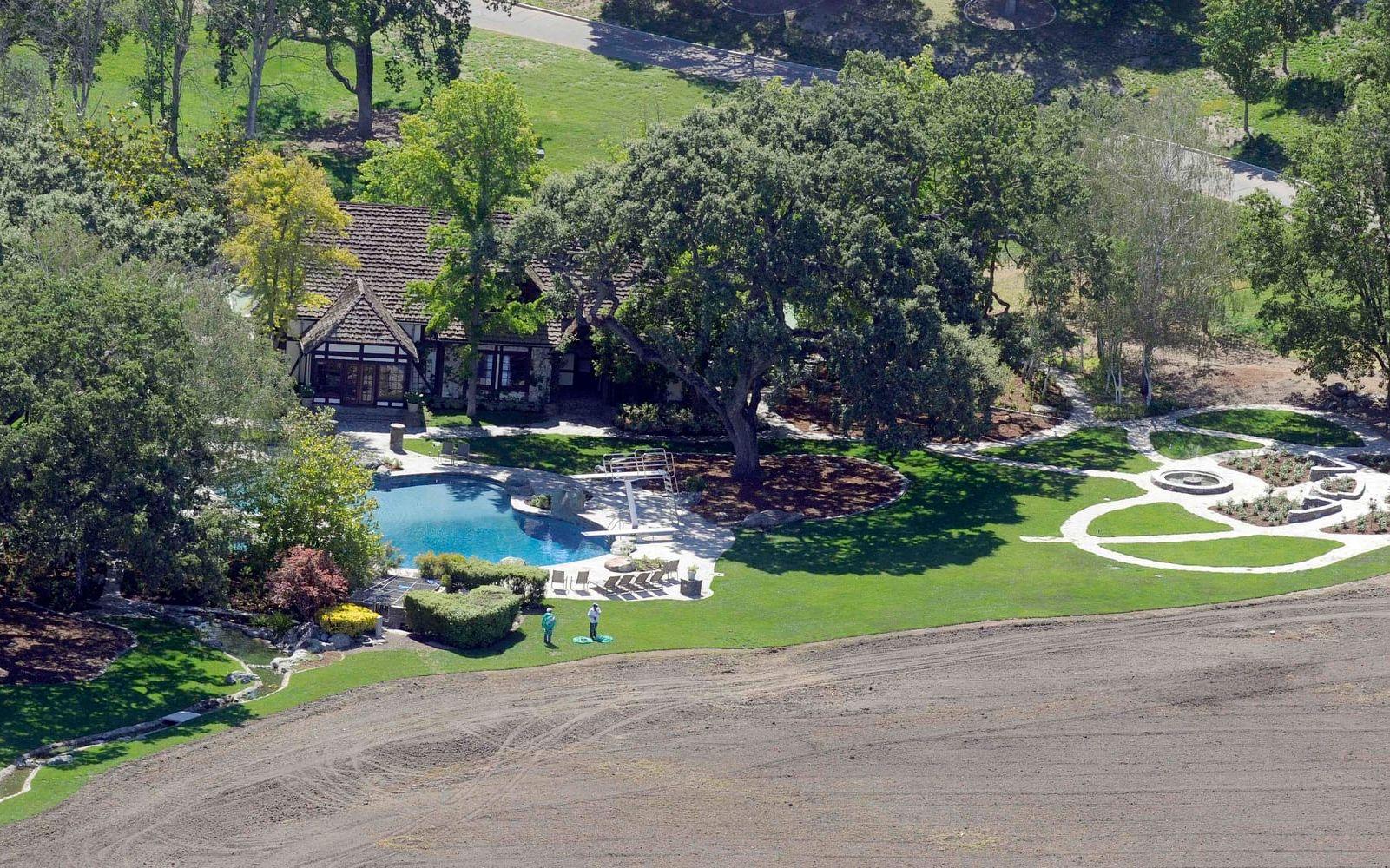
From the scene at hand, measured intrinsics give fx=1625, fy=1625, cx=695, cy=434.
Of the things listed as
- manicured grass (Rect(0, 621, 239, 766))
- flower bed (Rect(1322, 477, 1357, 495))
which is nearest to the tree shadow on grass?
flower bed (Rect(1322, 477, 1357, 495))

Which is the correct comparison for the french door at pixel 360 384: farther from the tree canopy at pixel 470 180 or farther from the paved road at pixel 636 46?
the paved road at pixel 636 46

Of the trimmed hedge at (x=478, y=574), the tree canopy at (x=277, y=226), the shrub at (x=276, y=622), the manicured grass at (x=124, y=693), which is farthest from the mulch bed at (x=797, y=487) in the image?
the manicured grass at (x=124, y=693)

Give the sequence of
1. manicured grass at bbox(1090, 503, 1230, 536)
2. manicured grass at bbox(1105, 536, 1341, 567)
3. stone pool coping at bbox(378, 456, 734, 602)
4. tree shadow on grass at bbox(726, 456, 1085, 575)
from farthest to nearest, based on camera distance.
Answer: manicured grass at bbox(1090, 503, 1230, 536)
tree shadow on grass at bbox(726, 456, 1085, 575)
manicured grass at bbox(1105, 536, 1341, 567)
stone pool coping at bbox(378, 456, 734, 602)

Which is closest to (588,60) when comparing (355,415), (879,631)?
(355,415)

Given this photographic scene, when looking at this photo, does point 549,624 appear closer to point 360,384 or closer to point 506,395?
point 506,395

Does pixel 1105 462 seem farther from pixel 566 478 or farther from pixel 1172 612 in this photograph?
pixel 566 478

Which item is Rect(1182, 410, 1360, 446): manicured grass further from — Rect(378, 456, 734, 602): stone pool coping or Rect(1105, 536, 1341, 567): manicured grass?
Rect(378, 456, 734, 602): stone pool coping
